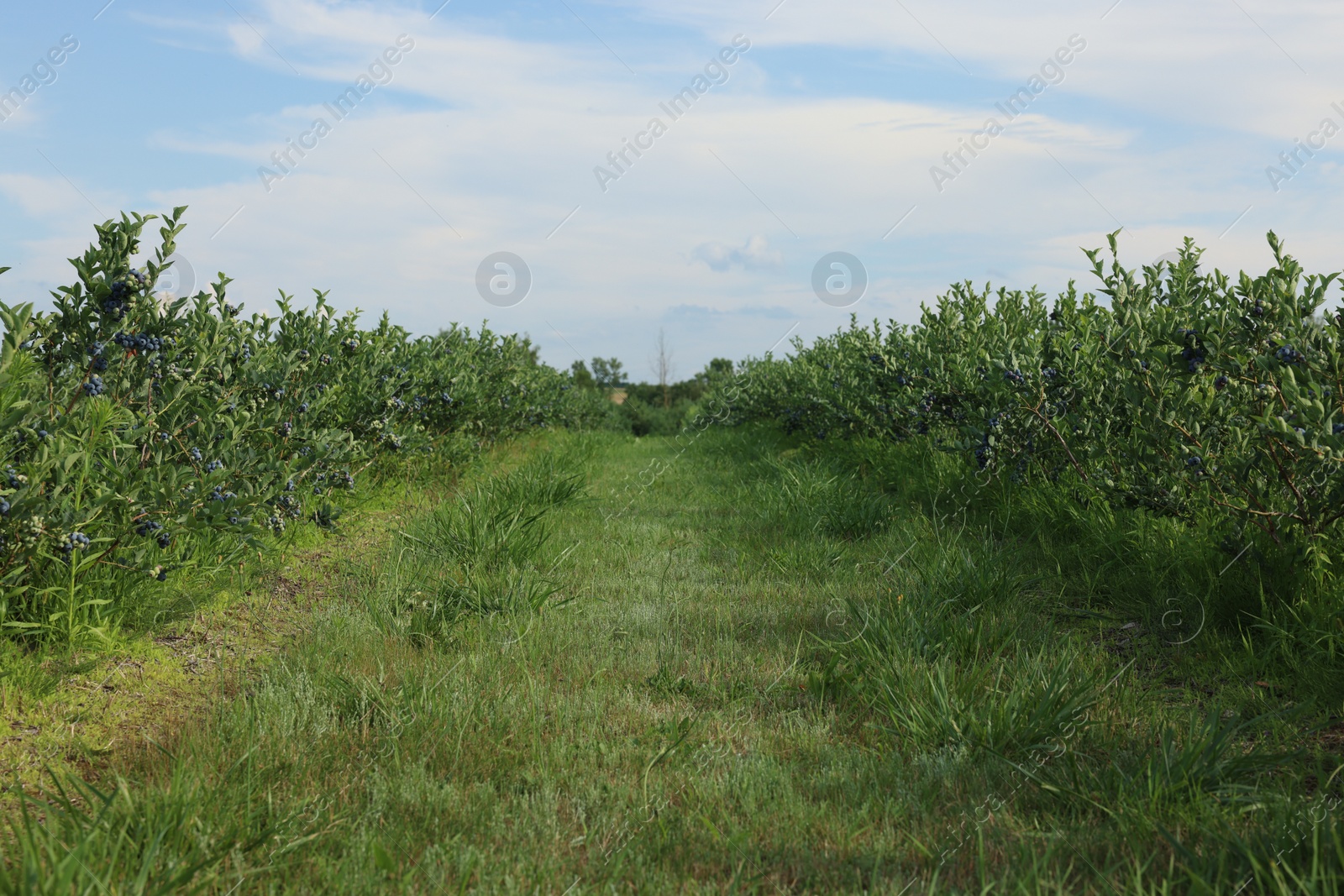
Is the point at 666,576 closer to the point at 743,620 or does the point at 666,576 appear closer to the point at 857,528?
the point at 743,620

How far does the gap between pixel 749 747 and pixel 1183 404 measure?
2.61m

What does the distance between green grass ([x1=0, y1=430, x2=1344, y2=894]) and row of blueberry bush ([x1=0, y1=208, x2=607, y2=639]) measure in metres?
0.76

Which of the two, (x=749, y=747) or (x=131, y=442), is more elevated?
(x=131, y=442)

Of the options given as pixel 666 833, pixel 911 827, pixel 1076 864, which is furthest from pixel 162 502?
pixel 1076 864

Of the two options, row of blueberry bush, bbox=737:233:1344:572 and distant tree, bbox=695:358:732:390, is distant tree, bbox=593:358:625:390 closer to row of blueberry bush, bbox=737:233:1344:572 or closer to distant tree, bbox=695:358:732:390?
distant tree, bbox=695:358:732:390

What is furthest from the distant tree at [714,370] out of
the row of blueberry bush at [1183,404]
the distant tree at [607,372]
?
the row of blueberry bush at [1183,404]

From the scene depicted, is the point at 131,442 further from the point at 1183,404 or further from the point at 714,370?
the point at 714,370

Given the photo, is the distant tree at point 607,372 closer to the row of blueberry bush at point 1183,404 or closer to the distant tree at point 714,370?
the distant tree at point 714,370

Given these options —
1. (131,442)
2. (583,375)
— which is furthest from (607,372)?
(131,442)

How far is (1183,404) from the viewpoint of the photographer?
151 inches

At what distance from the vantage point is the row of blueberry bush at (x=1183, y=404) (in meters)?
3.40

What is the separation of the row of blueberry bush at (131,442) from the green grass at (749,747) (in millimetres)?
765

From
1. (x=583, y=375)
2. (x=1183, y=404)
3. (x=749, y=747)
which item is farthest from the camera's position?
(x=583, y=375)

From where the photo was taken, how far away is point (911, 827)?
2385 millimetres
